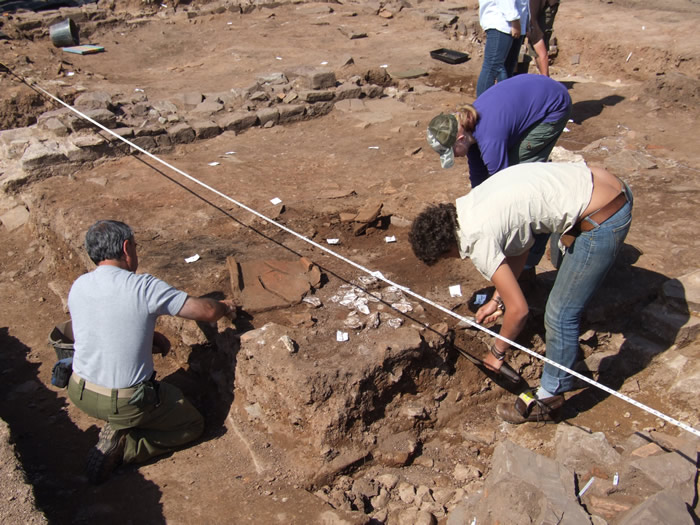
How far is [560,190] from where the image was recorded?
273 cm

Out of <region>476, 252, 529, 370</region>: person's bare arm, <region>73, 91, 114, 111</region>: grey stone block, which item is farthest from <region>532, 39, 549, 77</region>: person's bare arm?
<region>73, 91, 114, 111</region>: grey stone block

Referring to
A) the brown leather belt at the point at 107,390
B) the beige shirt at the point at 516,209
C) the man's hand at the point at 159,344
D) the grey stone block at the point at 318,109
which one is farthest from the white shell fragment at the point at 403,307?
the grey stone block at the point at 318,109

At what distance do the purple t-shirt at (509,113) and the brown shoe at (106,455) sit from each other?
265 cm

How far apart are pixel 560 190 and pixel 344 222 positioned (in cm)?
233

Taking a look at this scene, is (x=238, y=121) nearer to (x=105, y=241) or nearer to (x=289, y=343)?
(x=105, y=241)

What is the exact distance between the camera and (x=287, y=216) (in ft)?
16.3

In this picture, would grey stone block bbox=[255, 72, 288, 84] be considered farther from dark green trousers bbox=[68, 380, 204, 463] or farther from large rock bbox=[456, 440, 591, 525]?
large rock bbox=[456, 440, 591, 525]

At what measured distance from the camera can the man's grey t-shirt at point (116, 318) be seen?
2.98 m

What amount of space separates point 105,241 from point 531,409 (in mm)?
2635

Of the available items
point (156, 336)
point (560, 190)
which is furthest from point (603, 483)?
point (156, 336)

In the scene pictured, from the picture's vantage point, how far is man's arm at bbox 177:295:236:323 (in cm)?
308

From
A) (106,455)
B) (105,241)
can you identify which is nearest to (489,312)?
(105,241)

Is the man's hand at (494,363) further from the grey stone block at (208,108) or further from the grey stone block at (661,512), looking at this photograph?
the grey stone block at (208,108)

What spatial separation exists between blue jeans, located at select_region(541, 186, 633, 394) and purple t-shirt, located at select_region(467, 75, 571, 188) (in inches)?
28.9
